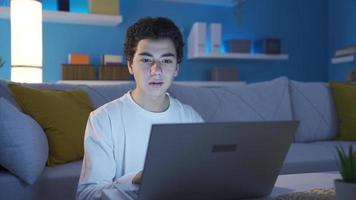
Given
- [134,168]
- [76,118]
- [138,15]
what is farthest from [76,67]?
[134,168]

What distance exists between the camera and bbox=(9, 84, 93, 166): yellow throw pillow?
1664mm

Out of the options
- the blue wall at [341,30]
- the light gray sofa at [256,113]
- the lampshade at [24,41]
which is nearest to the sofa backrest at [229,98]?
the light gray sofa at [256,113]

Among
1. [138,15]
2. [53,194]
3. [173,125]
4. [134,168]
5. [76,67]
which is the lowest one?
[53,194]

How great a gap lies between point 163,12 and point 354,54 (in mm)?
1775

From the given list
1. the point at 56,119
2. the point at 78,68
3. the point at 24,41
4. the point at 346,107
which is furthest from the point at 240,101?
the point at 78,68

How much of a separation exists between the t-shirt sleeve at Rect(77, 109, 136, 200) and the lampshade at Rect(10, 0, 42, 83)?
1.75m

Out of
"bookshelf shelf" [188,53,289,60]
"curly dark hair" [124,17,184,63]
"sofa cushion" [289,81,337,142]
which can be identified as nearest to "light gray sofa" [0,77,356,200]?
"sofa cushion" [289,81,337,142]

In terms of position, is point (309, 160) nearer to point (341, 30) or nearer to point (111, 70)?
point (111, 70)

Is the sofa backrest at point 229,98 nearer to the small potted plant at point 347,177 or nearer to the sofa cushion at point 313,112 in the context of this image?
the sofa cushion at point 313,112

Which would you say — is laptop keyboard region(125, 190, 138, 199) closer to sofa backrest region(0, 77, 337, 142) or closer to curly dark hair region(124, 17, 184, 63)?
curly dark hair region(124, 17, 184, 63)

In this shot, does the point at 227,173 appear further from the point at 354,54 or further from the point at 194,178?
the point at 354,54

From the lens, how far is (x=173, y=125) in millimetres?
583

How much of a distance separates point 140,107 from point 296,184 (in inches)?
19.1

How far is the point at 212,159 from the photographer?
65 centimetres
